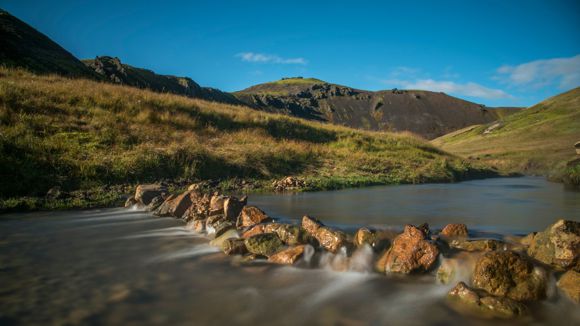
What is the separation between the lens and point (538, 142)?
147 ft

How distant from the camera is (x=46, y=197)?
9984mm

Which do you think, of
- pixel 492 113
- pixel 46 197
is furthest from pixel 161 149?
pixel 492 113

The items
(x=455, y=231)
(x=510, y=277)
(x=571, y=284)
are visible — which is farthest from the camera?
(x=455, y=231)

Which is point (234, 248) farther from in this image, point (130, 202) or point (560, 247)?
point (130, 202)

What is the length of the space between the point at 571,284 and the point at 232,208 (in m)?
6.07

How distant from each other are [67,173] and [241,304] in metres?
9.35

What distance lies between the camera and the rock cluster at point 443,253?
4.36m

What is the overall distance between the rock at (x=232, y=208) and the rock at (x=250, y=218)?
35 centimetres

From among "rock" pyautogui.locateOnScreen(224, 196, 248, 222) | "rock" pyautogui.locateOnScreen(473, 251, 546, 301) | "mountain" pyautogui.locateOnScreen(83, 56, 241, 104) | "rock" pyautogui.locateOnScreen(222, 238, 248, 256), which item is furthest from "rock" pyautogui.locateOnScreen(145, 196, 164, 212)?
"mountain" pyautogui.locateOnScreen(83, 56, 241, 104)

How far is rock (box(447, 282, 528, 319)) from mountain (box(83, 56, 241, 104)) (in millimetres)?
25818

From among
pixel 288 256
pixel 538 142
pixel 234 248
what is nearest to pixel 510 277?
pixel 288 256

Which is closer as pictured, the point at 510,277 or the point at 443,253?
the point at 510,277

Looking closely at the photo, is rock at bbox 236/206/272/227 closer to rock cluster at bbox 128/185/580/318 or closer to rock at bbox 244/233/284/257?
rock cluster at bbox 128/185/580/318

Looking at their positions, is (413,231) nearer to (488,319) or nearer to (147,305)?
(488,319)
